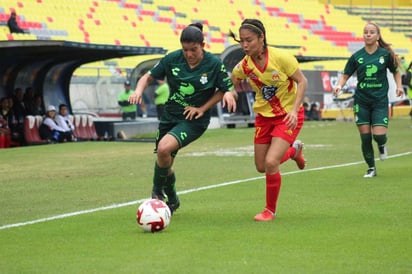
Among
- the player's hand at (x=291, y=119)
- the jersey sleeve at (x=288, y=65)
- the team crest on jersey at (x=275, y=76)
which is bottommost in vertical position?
the player's hand at (x=291, y=119)

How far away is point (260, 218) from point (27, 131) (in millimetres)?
17184

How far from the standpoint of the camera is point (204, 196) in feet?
39.7

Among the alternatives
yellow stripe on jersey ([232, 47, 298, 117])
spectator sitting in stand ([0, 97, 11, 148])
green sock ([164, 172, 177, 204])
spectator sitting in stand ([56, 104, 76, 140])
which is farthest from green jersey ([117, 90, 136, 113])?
yellow stripe on jersey ([232, 47, 298, 117])

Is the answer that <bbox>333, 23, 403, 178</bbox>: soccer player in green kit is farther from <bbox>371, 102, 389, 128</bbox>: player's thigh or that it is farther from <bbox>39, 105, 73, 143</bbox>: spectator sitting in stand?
<bbox>39, 105, 73, 143</bbox>: spectator sitting in stand

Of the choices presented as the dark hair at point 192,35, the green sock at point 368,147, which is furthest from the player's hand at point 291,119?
the green sock at point 368,147

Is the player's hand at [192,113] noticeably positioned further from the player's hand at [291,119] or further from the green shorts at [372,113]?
the green shorts at [372,113]

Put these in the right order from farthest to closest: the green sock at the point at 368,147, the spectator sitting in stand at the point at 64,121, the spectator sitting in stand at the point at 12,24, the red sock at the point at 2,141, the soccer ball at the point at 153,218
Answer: the spectator sitting in stand at the point at 12,24 < the spectator sitting in stand at the point at 64,121 < the red sock at the point at 2,141 < the green sock at the point at 368,147 < the soccer ball at the point at 153,218

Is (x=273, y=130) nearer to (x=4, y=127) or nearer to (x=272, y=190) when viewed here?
(x=272, y=190)

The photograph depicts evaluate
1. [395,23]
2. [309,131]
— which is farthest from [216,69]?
[395,23]

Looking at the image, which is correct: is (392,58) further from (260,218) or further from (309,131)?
(309,131)

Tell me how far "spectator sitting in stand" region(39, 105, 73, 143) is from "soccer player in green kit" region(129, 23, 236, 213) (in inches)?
641

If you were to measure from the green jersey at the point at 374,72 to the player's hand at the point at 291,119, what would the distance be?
482 centimetres

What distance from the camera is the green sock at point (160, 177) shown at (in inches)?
390

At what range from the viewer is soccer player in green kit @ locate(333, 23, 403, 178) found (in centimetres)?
1410
